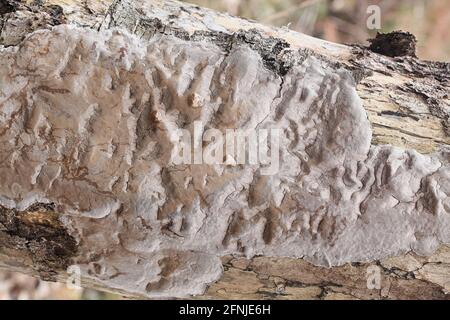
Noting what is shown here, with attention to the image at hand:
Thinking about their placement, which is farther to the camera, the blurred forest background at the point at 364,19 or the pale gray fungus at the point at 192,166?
the blurred forest background at the point at 364,19

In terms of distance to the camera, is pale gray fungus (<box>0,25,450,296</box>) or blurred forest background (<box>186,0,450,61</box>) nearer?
pale gray fungus (<box>0,25,450,296</box>)

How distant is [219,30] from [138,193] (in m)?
0.34

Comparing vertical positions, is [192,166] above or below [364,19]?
below

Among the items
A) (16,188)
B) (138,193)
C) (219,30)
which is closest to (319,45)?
(219,30)

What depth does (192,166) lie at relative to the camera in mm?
878

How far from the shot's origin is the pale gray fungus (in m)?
0.88

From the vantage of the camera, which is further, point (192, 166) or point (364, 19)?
point (364, 19)

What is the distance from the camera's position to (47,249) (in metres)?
0.99

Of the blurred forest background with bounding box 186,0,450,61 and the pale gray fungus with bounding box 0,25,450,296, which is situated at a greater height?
the blurred forest background with bounding box 186,0,450,61

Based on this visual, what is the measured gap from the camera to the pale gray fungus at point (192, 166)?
88 centimetres

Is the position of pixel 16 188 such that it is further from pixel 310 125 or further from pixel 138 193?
pixel 310 125

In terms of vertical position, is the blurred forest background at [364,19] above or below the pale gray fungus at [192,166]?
above
